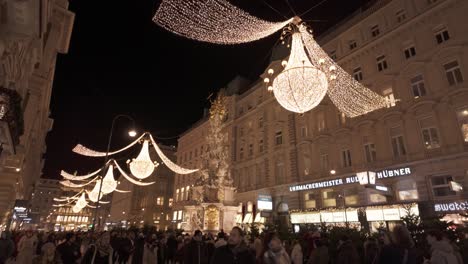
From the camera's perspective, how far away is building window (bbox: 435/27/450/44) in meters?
19.8

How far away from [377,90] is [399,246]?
68.6ft

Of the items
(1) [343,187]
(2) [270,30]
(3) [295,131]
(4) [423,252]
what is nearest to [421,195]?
(1) [343,187]

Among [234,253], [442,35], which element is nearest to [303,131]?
[442,35]

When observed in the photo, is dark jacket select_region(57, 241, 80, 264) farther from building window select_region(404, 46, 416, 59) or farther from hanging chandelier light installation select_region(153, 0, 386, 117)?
building window select_region(404, 46, 416, 59)

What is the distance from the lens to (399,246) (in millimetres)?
4828

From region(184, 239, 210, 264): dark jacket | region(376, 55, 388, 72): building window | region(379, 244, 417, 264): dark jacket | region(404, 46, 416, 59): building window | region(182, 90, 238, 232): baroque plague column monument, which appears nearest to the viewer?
region(379, 244, 417, 264): dark jacket

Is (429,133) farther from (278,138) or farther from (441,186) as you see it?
(278,138)

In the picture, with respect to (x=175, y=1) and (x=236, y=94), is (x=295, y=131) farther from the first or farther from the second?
(x=175, y=1)

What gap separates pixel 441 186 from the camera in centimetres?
1828

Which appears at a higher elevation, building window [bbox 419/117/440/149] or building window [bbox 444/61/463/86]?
building window [bbox 444/61/463/86]

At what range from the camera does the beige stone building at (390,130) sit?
721 inches

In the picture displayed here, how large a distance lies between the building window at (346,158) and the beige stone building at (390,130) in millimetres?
88

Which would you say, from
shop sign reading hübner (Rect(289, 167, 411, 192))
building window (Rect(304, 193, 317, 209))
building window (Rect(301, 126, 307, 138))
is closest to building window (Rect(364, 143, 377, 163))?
shop sign reading hübner (Rect(289, 167, 411, 192))

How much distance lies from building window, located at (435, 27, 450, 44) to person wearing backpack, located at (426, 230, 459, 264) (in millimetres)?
19032
